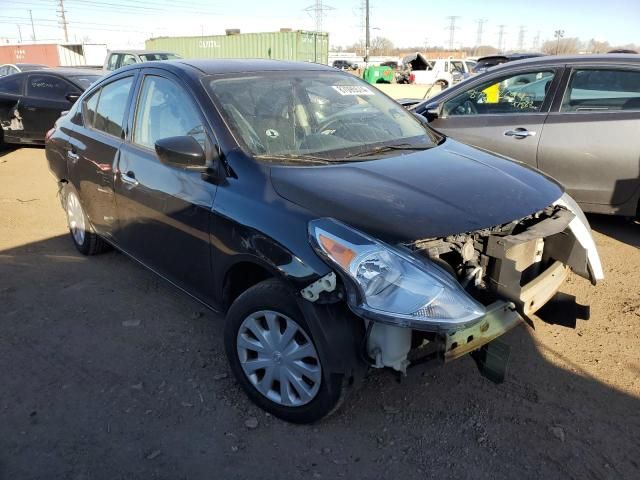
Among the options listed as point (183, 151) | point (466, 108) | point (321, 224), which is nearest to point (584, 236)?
point (321, 224)

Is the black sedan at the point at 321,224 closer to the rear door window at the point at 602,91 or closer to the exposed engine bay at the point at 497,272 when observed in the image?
the exposed engine bay at the point at 497,272

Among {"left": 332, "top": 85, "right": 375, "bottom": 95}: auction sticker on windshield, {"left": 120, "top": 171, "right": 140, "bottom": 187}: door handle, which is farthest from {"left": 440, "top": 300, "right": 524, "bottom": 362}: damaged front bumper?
{"left": 120, "top": 171, "right": 140, "bottom": 187}: door handle

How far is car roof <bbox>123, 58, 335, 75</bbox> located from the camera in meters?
3.25

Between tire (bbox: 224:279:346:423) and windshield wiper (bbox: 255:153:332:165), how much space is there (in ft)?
2.21

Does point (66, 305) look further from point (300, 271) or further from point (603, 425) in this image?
point (603, 425)

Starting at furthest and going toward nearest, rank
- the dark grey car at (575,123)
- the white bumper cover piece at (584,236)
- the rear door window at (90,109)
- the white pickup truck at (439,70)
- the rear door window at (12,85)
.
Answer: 1. the white pickup truck at (439,70)
2. the rear door window at (12,85)
3. the dark grey car at (575,123)
4. the rear door window at (90,109)
5. the white bumper cover piece at (584,236)

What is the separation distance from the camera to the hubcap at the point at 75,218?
15.0 ft

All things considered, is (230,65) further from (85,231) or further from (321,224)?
(85,231)

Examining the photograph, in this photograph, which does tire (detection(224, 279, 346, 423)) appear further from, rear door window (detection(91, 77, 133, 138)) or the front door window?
the front door window

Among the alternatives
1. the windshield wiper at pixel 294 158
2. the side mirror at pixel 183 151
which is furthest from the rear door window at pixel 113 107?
the windshield wiper at pixel 294 158

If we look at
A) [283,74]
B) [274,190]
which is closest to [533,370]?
[274,190]

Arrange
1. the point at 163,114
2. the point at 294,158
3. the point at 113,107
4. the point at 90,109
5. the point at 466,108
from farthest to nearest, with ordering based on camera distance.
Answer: the point at 466,108
the point at 90,109
the point at 113,107
the point at 163,114
the point at 294,158

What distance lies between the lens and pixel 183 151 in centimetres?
270

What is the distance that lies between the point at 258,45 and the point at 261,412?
2888 cm
